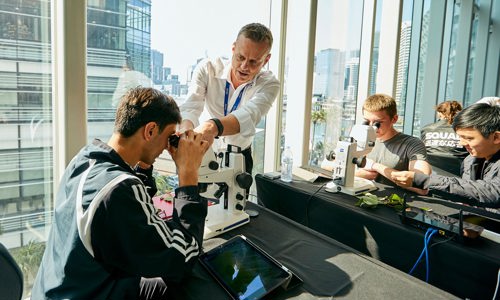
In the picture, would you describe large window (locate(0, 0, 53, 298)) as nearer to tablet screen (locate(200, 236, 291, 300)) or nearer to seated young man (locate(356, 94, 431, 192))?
tablet screen (locate(200, 236, 291, 300))

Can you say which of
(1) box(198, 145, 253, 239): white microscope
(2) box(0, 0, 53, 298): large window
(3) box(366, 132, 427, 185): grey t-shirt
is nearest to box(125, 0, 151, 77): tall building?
(2) box(0, 0, 53, 298): large window

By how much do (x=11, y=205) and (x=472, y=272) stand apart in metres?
2.19

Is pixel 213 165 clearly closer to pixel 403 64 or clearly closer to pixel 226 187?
pixel 226 187

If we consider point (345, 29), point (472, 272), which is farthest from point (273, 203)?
point (345, 29)

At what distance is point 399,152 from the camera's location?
2.26m

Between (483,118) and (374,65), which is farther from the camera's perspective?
(374,65)

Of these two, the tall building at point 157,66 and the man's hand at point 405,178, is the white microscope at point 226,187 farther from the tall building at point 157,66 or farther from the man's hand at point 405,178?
the tall building at point 157,66

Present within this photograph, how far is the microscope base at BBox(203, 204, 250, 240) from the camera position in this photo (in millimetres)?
1292

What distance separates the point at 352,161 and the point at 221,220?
0.91 metres

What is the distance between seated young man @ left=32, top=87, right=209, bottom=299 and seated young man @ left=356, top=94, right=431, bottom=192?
1550 mm

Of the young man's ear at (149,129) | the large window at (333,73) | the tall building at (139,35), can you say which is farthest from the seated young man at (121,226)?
the large window at (333,73)

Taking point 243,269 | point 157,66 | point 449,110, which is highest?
point 157,66

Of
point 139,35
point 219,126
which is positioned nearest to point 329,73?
point 139,35

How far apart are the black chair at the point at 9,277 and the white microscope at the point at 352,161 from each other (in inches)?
58.2
